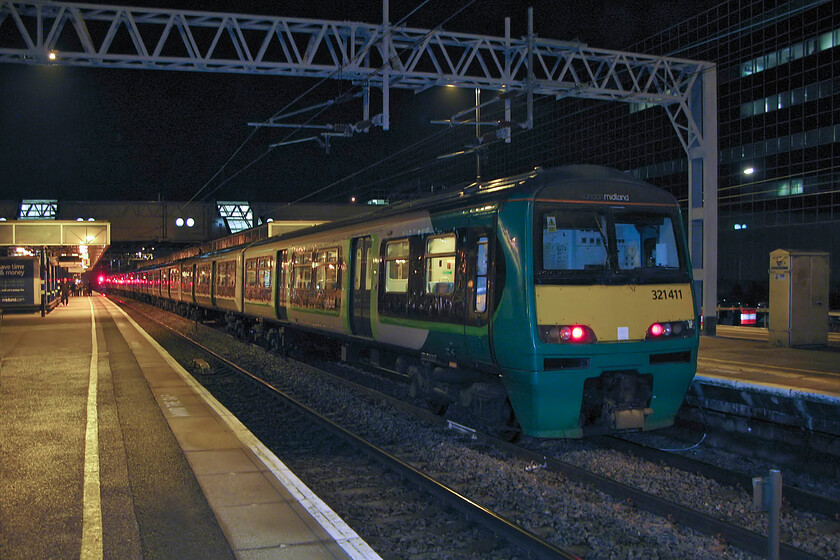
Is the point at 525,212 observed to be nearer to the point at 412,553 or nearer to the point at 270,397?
the point at 412,553

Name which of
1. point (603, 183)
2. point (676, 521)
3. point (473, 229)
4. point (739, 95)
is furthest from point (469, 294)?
point (739, 95)

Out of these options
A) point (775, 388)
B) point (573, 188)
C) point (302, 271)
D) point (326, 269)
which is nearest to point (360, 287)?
point (326, 269)

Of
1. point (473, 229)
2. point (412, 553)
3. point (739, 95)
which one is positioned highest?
point (739, 95)

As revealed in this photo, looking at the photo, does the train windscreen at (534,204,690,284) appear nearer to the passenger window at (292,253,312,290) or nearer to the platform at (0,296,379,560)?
the platform at (0,296,379,560)

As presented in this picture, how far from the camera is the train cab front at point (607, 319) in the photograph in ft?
24.0

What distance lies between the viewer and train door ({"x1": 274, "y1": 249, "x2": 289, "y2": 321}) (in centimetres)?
1628

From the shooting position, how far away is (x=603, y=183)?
7.84m

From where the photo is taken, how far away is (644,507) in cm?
610

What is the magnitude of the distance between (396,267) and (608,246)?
3457mm

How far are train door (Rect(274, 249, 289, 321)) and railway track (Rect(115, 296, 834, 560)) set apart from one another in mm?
8781

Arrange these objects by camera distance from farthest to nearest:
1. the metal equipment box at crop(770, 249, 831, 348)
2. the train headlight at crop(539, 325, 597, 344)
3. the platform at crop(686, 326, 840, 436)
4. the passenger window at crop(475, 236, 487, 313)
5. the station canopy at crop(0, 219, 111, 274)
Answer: the station canopy at crop(0, 219, 111, 274) < the metal equipment box at crop(770, 249, 831, 348) < the platform at crop(686, 326, 840, 436) < the passenger window at crop(475, 236, 487, 313) < the train headlight at crop(539, 325, 597, 344)

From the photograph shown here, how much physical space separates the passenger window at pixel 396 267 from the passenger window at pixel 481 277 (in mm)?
1967

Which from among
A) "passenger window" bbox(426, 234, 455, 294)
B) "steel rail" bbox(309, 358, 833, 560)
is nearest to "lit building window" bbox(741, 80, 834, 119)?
"passenger window" bbox(426, 234, 455, 294)

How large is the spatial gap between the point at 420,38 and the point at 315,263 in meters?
5.22
